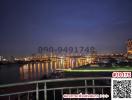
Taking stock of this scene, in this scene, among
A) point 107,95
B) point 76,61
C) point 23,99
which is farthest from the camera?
point 76,61

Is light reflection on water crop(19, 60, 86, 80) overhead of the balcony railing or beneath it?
beneath

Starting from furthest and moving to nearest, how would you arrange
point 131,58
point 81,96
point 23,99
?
point 131,58, point 23,99, point 81,96

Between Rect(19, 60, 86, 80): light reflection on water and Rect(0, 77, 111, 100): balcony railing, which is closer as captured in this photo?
Rect(0, 77, 111, 100): balcony railing

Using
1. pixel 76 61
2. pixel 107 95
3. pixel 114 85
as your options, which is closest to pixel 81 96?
pixel 107 95

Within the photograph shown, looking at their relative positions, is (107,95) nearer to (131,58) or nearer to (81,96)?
(81,96)

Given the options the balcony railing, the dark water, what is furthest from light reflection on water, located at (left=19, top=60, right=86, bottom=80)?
the balcony railing

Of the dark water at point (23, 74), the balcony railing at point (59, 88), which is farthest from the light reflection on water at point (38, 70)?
the balcony railing at point (59, 88)

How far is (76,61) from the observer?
593ft

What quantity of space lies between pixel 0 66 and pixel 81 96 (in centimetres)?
16182

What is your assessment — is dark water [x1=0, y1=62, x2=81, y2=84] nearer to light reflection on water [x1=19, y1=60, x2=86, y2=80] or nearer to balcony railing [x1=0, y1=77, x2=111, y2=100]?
light reflection on water [x1=19, y1=60, x2=86, y2=80]

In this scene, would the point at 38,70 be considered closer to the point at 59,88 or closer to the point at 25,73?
the point at 25,73

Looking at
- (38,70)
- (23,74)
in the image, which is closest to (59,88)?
(23,74)

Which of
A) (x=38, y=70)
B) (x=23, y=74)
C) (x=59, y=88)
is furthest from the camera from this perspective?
(x=38, y=70)

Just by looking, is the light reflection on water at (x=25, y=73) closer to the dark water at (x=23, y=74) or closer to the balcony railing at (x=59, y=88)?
the dark water at (x=23, y=74)
